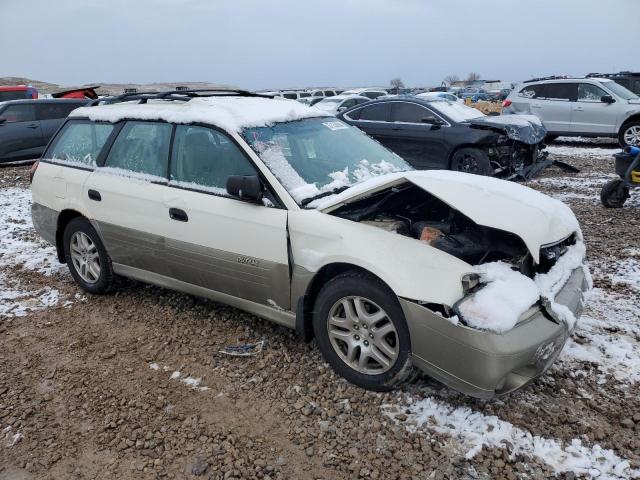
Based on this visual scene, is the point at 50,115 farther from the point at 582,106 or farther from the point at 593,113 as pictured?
the point at 593,113

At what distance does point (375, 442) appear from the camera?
257 cm

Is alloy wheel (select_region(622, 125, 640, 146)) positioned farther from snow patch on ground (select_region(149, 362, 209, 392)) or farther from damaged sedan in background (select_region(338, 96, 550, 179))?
snow patch on ground (select_region(149, 362, 209, 392))

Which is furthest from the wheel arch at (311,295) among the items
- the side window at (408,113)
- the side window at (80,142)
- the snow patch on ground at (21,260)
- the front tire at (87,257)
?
the side window at (408,113)

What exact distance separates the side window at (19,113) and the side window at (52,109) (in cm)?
13

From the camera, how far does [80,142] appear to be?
448 centimetres

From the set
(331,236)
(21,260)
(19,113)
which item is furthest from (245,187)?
(19,113)

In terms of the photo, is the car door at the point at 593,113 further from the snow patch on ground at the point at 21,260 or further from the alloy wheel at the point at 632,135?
the snow patch on ground at the point at 21,260

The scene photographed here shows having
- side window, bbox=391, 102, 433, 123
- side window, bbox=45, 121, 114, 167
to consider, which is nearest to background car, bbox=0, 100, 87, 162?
side window, bbox=391, 102, 433, 123

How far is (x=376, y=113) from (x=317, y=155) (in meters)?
6.34

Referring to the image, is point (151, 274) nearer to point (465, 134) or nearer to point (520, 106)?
point (465, 134)

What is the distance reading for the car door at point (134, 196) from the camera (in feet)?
12.3

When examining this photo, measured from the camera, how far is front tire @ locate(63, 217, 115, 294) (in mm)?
4314

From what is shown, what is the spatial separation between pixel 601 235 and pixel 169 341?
487cm

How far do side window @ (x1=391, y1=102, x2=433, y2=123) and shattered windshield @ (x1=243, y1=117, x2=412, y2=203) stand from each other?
5.24 meters
